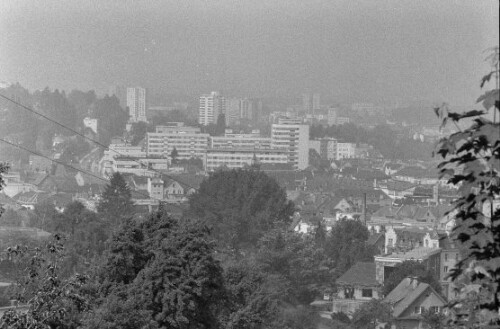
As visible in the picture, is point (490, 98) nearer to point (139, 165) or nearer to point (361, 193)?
point (361, 193)

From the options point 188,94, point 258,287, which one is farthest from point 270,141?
point 258,287

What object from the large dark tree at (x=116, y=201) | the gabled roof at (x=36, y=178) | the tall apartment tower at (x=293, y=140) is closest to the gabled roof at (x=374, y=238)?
the large dark tree at (x=116, y=201)

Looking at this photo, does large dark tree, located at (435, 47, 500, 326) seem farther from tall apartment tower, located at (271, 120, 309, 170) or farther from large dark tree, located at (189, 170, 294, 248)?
tall apartment tower, located at (271, 120, 309, 170)

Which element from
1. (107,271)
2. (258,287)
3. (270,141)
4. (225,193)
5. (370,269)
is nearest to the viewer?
(107,271)

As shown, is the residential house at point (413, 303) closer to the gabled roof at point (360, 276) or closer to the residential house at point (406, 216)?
the gabled roof at point (360, 276)

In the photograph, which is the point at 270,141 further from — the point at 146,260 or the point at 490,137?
the point at 490,137

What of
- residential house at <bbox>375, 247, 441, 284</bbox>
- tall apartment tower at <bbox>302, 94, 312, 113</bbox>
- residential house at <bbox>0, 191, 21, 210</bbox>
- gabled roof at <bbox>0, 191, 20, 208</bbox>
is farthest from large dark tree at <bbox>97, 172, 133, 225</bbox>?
tall apartment tower at <bbox>302, 94, 312, 113</bbox>

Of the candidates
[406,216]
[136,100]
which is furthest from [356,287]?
[136,100]
